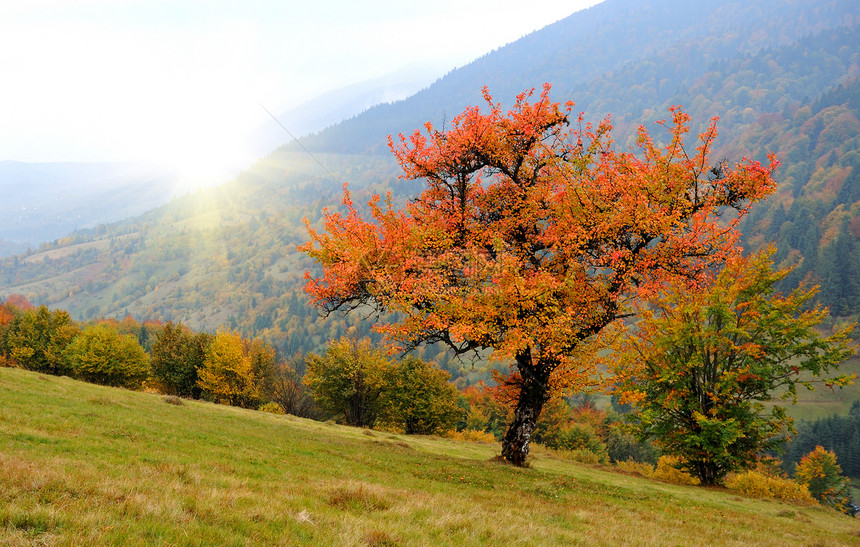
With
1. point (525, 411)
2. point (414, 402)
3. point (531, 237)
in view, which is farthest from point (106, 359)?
point (531, 237)

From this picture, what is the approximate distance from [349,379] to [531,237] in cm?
5737

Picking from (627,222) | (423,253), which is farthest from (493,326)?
(627,222)

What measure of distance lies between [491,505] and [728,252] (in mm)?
16300

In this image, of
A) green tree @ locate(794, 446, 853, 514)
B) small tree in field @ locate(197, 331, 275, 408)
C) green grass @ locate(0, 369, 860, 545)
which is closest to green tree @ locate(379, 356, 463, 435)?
small tree in field @ locate(197, 331, 275, 408)

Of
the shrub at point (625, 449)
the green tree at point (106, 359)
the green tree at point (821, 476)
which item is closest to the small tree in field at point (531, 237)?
the green tree at point (106, 359)

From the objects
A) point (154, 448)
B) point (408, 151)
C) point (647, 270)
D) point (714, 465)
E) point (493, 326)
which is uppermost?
point (408, 151)

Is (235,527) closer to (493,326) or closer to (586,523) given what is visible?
(586,523)

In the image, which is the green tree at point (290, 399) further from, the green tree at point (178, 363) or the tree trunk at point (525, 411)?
the tree trunk at point (525, 411)

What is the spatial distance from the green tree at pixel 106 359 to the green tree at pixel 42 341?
6.90m

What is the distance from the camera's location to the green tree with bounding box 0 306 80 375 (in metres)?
81.2

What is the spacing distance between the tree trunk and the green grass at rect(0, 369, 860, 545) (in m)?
1.97

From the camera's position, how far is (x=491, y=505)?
41.9 ft

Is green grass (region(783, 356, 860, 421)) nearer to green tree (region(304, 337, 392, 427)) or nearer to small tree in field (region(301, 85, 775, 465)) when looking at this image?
green tree (region(304, 337, 392, 427))

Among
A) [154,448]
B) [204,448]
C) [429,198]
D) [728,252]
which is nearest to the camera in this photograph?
[154,448]
